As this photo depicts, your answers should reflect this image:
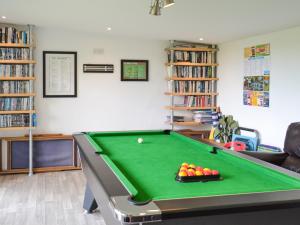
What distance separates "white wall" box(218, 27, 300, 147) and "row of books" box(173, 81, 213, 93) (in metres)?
0.57

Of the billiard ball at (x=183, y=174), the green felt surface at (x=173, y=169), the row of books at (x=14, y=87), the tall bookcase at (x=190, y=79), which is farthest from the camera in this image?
the tall bookcase at (x=190, y=79)

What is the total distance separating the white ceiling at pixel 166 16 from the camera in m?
3.83

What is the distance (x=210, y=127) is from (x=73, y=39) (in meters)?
2.95

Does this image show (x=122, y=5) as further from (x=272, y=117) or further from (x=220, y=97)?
(x=220, y=97)

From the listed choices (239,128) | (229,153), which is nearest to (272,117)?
(239,128)

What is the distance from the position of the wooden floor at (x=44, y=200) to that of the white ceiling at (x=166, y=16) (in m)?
2.29

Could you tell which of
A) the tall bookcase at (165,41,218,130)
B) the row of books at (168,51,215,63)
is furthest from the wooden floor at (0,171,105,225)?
the row of books at (168,51,215,63)

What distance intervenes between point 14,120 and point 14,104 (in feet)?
0.82

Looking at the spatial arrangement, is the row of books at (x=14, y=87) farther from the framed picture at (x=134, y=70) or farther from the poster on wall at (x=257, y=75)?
the poster on wall at (x=257, y=75)

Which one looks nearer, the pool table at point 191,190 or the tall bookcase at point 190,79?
the pool table at point 191,190

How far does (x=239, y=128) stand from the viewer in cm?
595

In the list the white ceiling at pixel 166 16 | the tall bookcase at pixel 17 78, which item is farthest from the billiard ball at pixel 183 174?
the tall bookcase at pixel 17 78

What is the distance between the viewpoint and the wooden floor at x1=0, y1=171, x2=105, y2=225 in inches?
150

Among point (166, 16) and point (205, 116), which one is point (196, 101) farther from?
point (166, 16)
